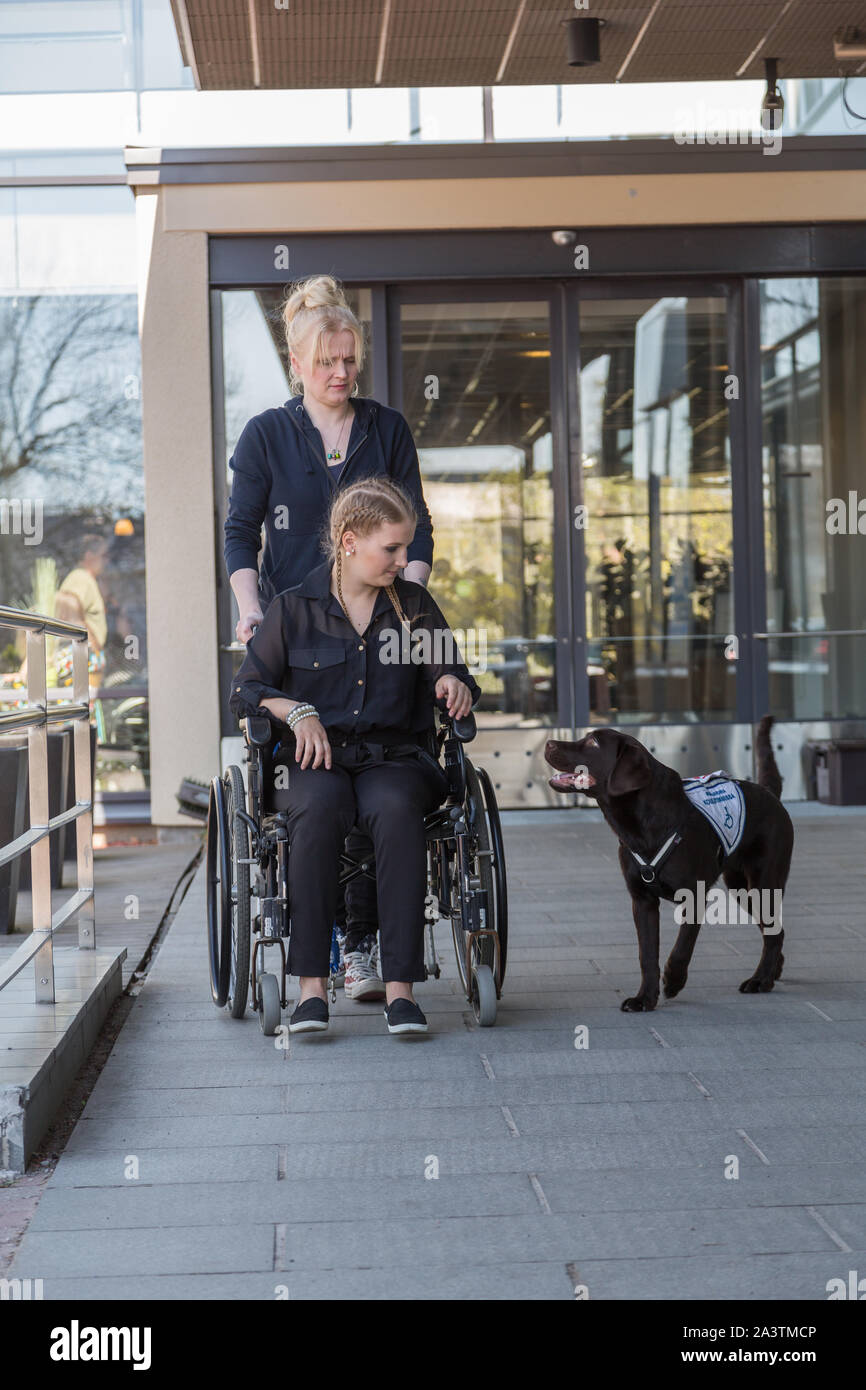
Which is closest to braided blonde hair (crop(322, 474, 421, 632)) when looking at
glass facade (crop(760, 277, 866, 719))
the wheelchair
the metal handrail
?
the wheelchair

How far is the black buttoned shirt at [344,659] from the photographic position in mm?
3877

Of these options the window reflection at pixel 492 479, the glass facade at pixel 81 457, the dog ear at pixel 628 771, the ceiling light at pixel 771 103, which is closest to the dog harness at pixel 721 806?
the dog ear at pixel 628 771

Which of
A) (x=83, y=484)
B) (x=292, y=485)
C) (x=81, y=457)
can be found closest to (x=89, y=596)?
(x=83, y=484)

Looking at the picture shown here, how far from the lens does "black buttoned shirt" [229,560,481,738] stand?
388 cm

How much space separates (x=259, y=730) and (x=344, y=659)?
1.08ft

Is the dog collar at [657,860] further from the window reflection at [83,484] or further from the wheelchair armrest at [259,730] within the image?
the window reflection at [83,484]

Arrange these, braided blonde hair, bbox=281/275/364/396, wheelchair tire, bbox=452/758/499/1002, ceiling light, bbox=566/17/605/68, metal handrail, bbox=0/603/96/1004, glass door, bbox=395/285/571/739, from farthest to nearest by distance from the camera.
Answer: glass door, bbox=395/285/571/739 < ceiling light, bbox=566/17/605/68 < braided blonde hair, bbox=281/275/364/396 < wheelchair tire, bbox=452/758/499/1002 < metal handrail, bbox=0/603/96/1004

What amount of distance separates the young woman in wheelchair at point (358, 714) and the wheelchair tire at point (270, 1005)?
69 millimetres

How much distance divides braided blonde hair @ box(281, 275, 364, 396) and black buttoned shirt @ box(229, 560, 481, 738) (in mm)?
636

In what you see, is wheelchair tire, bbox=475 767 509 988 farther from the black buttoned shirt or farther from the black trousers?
the black buttoned shirt

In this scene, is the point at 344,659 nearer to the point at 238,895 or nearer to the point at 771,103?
the point at 238,895

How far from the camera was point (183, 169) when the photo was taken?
Answer: 8312mm
